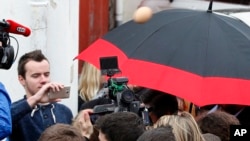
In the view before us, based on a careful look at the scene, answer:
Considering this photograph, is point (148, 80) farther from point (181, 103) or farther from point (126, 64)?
point (181, 103)

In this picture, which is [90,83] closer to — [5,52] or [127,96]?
[127,96]

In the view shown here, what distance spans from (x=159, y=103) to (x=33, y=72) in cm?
89

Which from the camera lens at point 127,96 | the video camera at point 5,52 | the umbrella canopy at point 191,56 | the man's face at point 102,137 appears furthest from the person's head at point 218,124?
the video camera at point 5,52

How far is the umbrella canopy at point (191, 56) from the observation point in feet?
16.1

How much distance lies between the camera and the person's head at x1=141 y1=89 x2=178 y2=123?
204 inches

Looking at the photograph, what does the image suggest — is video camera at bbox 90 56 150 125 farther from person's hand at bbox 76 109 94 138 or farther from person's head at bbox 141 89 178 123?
person's head at bbox 141 89 178 123

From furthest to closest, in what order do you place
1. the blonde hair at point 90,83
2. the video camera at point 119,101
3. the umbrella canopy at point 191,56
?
1. the blonde hair at point 90,83
2. the umbrella canopy at point 191,56
3. the video camera at point 119,101

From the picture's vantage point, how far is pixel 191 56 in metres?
5.05

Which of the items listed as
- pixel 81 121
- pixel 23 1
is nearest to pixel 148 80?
pixel 81 121

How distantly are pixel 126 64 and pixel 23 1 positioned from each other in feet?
7.19

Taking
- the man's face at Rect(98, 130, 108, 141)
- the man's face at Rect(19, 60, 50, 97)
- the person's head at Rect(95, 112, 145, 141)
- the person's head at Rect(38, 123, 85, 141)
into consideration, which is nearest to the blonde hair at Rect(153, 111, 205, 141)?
the person's head at Rect(95, 112, 145, 141)

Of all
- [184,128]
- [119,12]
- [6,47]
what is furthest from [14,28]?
[119,12]

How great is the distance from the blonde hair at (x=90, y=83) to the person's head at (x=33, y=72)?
1.50 meters

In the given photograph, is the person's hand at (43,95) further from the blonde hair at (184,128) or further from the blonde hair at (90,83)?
the blonde hair at (90,83)
